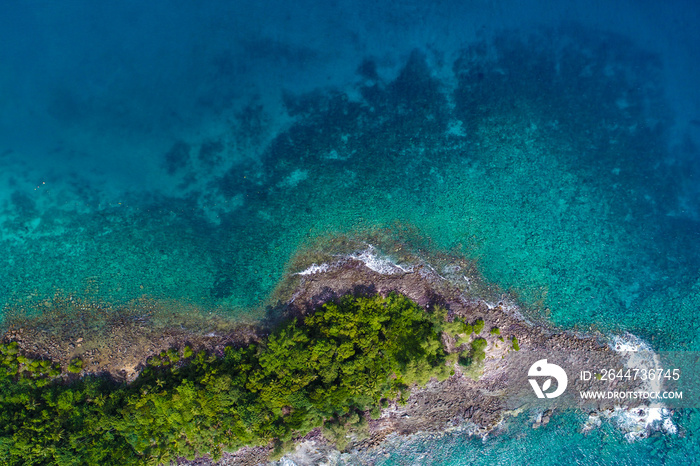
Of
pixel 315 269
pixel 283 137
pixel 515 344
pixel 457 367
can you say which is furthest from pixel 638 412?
pixel 283 137

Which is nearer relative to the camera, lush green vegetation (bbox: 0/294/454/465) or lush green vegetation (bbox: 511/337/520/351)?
lush green vegetation (bbox: 0/294/454/465)

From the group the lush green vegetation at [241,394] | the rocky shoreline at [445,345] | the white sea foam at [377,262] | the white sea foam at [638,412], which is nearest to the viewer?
the lush green vegetation at [241,394]

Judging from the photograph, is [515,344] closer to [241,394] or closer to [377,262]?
[377,262]

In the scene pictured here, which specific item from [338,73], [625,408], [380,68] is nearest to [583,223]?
[625,408]

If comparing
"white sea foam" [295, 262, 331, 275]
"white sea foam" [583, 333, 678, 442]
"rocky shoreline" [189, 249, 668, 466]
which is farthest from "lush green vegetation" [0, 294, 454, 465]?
"white sea foam" [583, 333, 678, 442]

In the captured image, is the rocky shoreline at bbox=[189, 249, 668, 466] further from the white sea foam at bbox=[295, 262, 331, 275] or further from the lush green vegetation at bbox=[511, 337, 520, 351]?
the lush green vegetation at bbox=[511, 337, 520, 351]

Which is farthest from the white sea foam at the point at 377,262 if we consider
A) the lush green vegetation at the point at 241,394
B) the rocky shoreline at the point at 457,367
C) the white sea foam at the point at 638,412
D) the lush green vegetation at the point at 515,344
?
the white sea foam at the point at 638,412

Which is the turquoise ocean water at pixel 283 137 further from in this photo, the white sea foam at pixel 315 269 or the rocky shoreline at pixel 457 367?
the rocky shoreline at pixel 457 367

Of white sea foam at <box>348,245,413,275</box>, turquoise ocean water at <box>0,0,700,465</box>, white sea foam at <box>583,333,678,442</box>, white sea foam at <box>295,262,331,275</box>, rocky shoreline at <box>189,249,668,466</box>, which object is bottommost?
white sea foam at <box>583,333,678,442</box>
